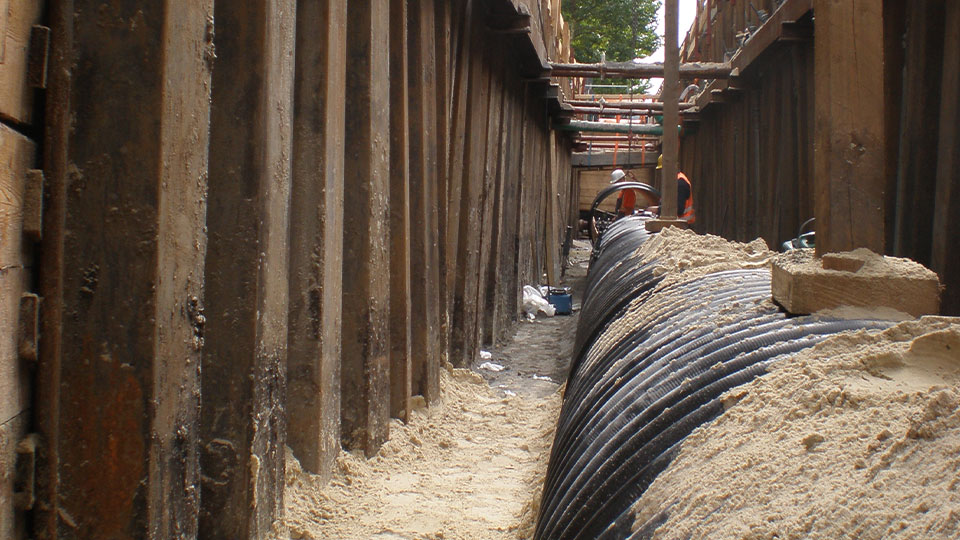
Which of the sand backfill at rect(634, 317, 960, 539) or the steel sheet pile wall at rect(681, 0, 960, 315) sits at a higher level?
the steel sheet pile wall at rect(681, 0, 960, 315)

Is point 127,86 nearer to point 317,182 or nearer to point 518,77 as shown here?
point 317,182

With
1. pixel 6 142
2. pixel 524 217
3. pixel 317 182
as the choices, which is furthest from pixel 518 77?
pixel 6 142

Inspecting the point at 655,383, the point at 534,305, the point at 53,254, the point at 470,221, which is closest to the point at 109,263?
the point at 53,254

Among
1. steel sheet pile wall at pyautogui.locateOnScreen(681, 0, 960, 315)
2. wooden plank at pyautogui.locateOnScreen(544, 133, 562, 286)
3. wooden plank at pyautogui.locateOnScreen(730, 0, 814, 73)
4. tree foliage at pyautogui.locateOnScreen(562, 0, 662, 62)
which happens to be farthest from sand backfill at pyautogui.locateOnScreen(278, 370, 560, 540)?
tree foliage at pyautogui.locateOnScreen(562, 0, 662, 62)

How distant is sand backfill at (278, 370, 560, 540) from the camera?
11.7ft

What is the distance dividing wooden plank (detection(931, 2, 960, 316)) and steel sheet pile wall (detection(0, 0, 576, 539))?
3058 mm

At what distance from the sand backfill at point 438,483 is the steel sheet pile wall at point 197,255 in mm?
159

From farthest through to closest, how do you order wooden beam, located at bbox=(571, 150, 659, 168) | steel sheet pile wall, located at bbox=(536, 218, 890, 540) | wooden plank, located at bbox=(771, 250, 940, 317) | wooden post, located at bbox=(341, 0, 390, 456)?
wooden beam, located at bbox=(571, 150, 659, 168) < wooden post, located at bbox=(341, 0, 390, 456) < wooden plank, located at bbox=(771, 250, 940, 317) < steel sheet pile wall, located at bbox=(536, 218, 890, 540)

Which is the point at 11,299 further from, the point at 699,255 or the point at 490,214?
the point at 490,214

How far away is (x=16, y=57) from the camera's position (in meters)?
2.05

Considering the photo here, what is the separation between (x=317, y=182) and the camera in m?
3.56

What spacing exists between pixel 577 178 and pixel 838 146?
22893 mm

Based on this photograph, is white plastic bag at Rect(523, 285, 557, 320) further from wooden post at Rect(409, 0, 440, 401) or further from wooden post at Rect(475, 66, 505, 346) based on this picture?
wooden post at Rect(409, 0, 440, 401)

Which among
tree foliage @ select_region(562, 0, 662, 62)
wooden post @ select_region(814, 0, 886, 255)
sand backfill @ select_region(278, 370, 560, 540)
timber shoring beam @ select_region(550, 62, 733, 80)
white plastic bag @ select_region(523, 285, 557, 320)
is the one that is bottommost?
sand backfill @ select_region(278, 370, 560, 540)
